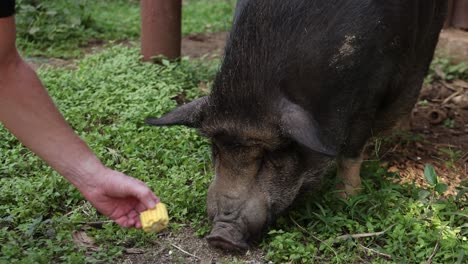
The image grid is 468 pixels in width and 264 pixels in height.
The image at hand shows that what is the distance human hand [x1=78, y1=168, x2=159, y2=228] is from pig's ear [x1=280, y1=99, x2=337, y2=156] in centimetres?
83

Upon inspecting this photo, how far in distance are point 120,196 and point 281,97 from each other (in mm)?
1113

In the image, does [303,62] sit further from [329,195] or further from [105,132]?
[105,132]

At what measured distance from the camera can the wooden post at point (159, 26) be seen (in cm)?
594

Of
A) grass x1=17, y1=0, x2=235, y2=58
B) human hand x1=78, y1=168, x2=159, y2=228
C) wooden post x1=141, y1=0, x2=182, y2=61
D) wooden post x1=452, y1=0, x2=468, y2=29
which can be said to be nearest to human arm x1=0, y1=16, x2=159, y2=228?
human hand x1=78, y1=168, x2=159, y2=228

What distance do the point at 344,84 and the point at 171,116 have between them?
0.96 meters

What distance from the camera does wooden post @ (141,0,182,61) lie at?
5941 millimetres

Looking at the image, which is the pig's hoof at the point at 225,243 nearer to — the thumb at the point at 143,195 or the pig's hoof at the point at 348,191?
the thumb at the point at 143,195

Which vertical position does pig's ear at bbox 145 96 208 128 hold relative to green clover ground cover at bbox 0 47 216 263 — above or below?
above

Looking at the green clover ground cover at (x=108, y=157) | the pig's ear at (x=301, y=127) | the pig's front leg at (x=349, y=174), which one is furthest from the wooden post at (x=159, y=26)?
the pig's ear at (x=301, y=127)

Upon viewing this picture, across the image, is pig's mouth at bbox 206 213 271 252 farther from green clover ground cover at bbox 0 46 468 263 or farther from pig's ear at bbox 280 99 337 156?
pig's ear at bbox 280 99 337 156

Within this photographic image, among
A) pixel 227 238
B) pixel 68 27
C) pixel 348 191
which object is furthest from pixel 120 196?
pixel 68 27

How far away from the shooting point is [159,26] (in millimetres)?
5934

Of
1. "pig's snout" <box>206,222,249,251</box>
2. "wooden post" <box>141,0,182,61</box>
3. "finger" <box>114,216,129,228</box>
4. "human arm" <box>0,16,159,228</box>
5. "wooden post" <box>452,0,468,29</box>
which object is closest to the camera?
Answer: "human arm" <box>0,16,159,228</box>

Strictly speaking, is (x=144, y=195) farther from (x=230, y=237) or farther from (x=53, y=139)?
(x=230, y=237)
